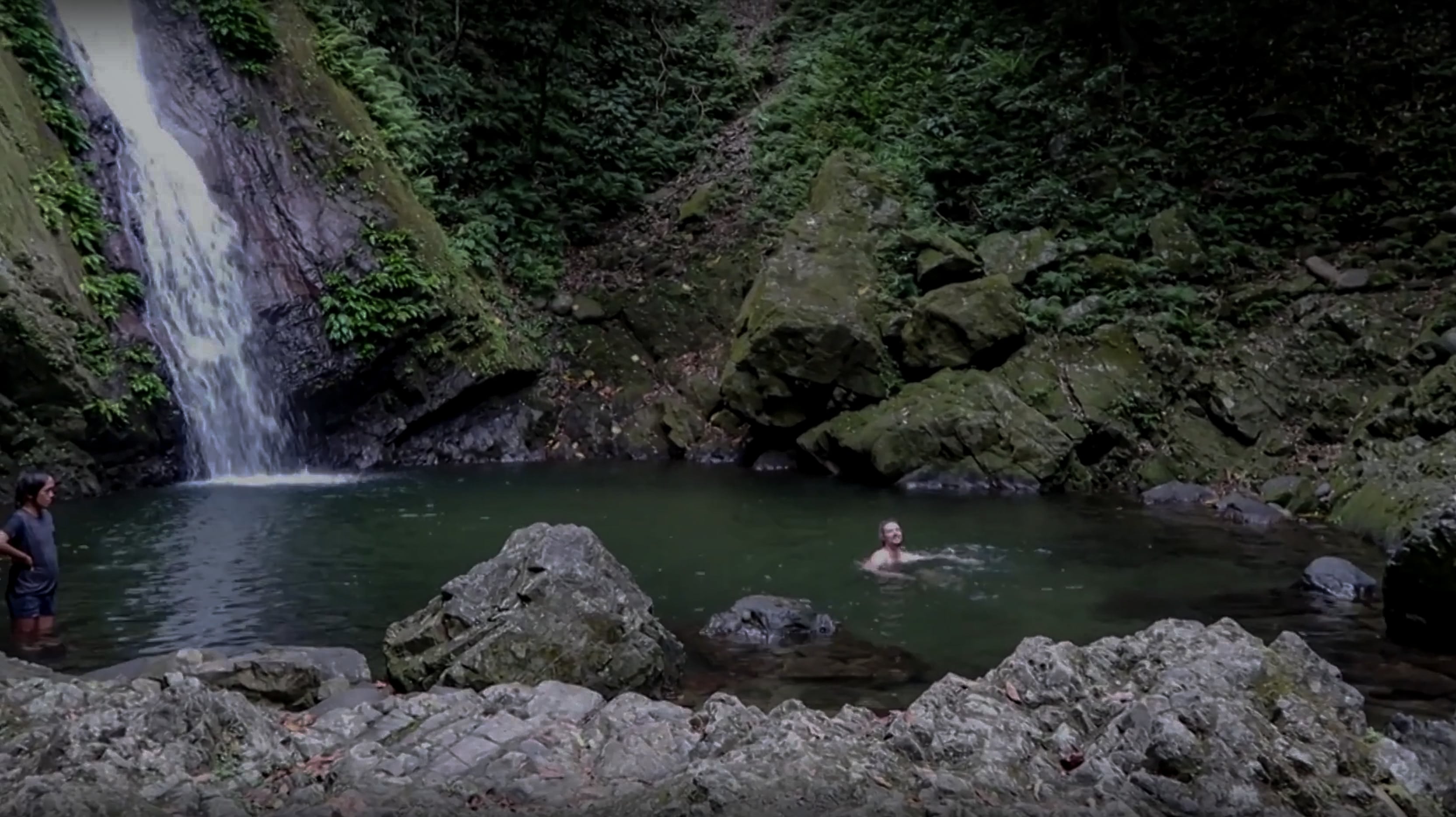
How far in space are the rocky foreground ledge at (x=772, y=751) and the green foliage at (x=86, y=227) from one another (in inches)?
409

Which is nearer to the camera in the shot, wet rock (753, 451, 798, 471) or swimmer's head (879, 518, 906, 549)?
swimmer's head (879, 518, 906, 549)

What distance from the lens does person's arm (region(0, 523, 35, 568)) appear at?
756cm

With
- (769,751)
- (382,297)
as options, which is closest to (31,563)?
(769,751)

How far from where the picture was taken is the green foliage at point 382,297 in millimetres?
16562

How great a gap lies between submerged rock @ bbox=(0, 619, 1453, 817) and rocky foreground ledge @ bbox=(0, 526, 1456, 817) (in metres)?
0.01

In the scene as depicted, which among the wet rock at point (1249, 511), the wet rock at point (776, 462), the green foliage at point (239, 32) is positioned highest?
the green foliage at point (239, 32)

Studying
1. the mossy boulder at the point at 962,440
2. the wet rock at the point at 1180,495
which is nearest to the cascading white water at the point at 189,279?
the mossy boulder at the point at 962,440

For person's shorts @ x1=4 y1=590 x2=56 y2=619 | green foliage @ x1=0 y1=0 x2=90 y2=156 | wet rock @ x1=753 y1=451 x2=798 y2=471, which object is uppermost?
green foliage @ x1=0 y1=0 x2=90 y2=156

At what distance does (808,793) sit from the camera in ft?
13.6

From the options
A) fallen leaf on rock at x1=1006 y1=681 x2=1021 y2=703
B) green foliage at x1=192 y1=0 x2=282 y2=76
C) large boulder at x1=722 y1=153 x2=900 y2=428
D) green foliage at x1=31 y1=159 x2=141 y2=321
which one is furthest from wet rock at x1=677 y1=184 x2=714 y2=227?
fallen leaf on rock at x1=1006 y1=681 x2=1021 y2=703

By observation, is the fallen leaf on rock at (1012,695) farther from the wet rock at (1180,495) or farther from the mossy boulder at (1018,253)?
the mossy boulder at (1018,253)

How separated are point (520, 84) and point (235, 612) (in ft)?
52.2

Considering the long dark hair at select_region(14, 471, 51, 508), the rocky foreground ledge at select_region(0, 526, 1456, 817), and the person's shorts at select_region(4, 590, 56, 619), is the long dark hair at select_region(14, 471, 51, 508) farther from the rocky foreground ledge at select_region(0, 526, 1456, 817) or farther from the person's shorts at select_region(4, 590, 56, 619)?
the rocky foreground ledge at select_region(0, 526, 1456, 817)

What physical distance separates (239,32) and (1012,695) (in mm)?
16572
